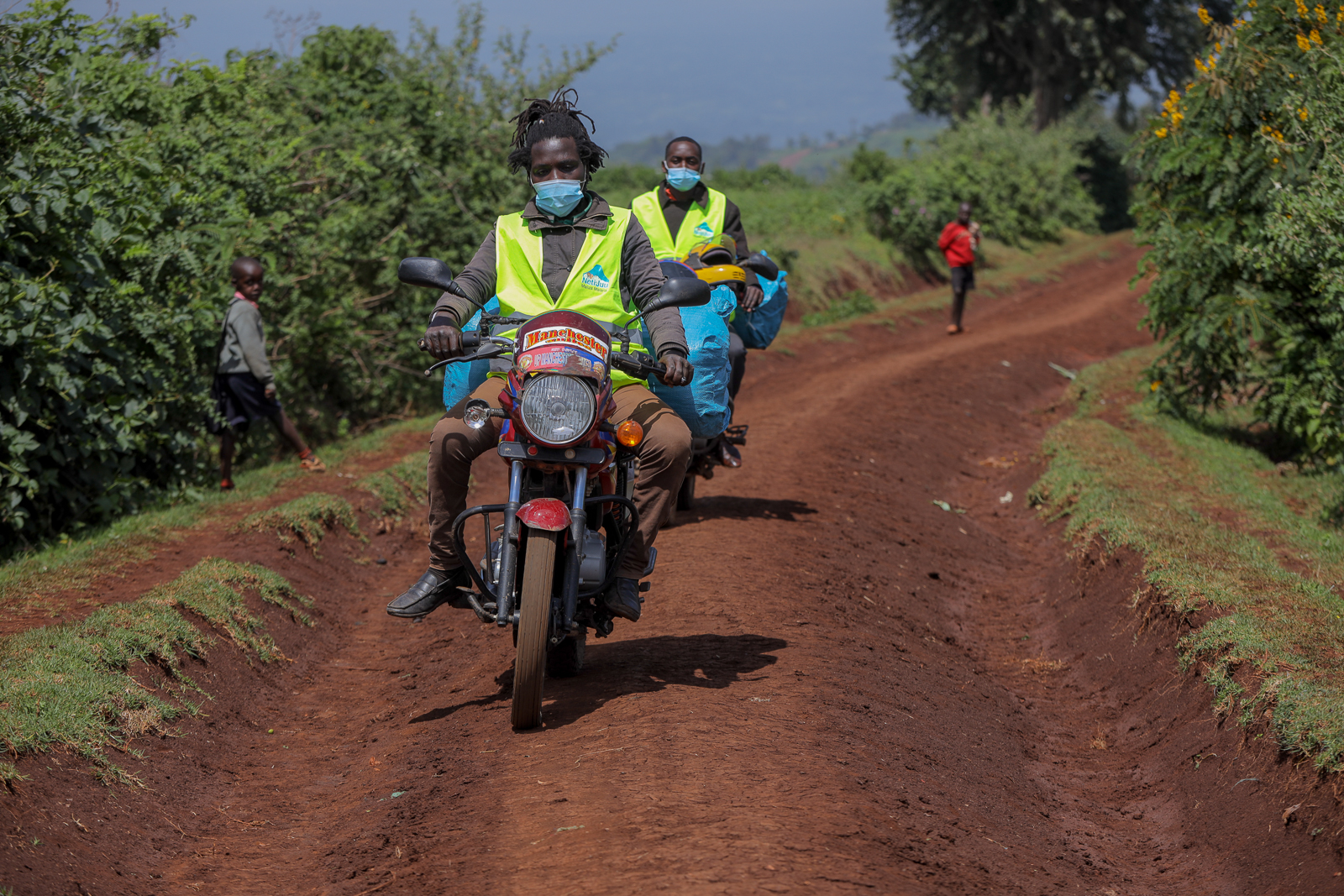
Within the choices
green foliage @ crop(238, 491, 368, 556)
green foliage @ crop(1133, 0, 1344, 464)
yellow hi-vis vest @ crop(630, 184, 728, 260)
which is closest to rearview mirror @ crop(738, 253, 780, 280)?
yellow hi-vis vest @ crop(630, 184, 728, 260)

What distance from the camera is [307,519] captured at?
889 centimetres

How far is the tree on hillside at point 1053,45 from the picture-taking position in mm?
40969

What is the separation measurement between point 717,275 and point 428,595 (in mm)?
3502

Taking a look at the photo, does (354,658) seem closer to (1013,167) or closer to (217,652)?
(217,652)

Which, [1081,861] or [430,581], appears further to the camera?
[430,581]

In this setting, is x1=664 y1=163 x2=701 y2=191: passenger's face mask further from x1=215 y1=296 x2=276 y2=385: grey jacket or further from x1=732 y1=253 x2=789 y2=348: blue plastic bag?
x1=215 y1=296 x2=276 y2=385: grey jacket

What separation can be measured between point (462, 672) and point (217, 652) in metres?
1.35

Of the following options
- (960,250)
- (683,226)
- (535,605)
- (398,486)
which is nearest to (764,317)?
(683,226)

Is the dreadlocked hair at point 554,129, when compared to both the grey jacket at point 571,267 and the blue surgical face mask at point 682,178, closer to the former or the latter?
the grey jacket at point 571,267

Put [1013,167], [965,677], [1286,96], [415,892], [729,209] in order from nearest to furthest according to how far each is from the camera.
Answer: [415,892]
[965,677]
[729,209]
[1286,96]
[1013,167]

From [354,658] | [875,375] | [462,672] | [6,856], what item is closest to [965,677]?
[462,672]

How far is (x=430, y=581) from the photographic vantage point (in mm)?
5441

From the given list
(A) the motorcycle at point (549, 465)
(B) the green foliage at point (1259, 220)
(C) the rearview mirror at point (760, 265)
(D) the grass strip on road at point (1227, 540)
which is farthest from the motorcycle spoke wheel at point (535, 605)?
(B) the green foliage at point (1259, 220)

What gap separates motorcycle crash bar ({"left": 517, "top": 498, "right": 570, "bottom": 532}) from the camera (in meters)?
4.78
